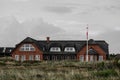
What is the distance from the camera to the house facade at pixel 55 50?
243 ft

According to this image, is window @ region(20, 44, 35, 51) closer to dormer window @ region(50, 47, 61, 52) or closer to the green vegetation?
dormer window @ region(50, 47, 61, 52)

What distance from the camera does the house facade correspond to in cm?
7406

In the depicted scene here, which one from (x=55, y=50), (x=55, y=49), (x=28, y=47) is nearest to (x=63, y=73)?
(x=28, y=47)

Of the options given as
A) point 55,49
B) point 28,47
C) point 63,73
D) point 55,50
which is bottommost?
point 63,73

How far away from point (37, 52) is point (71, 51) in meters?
7.32

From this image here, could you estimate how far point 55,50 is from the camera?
249ft

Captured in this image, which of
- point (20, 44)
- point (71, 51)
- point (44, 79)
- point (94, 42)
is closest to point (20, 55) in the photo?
point (20, 44)

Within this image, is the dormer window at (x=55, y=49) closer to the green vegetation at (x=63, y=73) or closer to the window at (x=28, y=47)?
the window at (x=28, y=47)

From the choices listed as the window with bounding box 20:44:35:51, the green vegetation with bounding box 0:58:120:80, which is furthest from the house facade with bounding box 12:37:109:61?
the green vegetation with bounding box 0:58:120:80

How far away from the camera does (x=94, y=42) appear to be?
74.6 meters

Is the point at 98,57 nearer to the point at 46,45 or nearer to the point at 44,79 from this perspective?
the point at 46,45

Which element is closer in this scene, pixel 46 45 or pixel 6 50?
pixel 46 45

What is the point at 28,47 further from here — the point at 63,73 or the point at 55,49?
the point at 63,73

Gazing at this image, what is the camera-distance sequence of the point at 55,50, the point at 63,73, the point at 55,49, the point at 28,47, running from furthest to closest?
the point at 55,49 → the point at 55,50 → the point at 28,47 → the point at 63,73
